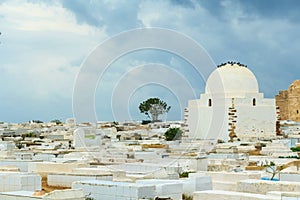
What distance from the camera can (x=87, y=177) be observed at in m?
9.43

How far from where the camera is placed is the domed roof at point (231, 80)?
1081 inches

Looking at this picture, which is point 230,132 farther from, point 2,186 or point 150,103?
point 150,103

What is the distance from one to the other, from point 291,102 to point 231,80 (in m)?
20.4

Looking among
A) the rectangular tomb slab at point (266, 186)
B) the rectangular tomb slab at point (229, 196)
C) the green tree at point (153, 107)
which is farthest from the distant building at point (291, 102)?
the rectangular tomb slab at point (229, 196)

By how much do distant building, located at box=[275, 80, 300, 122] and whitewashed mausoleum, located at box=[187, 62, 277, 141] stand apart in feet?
62.5

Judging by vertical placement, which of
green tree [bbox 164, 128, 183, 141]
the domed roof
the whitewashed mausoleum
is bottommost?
green tree [bbox 164, 128, 183, 141]

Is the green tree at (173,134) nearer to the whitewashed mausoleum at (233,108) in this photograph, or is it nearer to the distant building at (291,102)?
the whitewashed mausoleum at (233,108)

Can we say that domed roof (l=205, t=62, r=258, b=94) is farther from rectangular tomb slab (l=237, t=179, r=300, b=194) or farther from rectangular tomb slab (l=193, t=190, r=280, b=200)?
rectangular tomb slab (l=193, t=190, r=280, b=200)

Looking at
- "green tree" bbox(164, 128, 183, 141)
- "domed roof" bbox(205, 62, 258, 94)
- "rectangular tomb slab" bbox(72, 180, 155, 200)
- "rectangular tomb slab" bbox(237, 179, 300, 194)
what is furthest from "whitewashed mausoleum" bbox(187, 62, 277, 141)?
"rectangular tomb slab" bbox(72, 180, 155, 200)

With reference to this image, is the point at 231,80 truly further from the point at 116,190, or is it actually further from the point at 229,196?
the point at 229,196

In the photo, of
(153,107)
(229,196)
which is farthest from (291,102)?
(229,196)

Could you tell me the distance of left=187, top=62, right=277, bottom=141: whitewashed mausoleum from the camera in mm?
27031

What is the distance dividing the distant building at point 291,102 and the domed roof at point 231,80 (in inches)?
753

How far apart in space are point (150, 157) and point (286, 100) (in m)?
33.1
